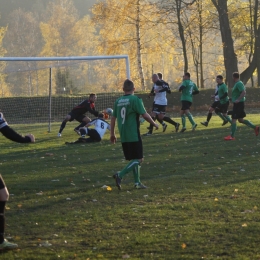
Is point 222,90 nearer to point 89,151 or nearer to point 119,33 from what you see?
point 89,151

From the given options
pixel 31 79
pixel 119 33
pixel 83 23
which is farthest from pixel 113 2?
pixel 83 23

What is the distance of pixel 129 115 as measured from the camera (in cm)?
980

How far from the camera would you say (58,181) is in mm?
11039

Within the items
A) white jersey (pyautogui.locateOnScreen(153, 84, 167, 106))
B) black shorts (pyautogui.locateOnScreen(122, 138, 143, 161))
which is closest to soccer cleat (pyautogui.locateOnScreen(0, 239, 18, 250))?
black shorts (pyautogui.locateOnScreen(122, 138, 143, 161))

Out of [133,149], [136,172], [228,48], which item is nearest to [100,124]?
[136,172]

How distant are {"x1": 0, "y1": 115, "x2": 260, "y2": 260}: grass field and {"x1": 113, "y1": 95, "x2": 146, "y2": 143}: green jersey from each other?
885 mm

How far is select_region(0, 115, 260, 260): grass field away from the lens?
6434mm

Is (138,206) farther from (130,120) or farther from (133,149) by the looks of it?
(130,120)

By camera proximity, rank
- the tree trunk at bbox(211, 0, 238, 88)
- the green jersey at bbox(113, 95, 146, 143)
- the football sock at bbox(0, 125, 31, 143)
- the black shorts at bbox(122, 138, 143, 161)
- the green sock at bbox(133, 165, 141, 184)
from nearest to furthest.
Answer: the football sock at bbox(0, 125, 31, 143) < the green jersey at bbox(113, 95, 146, 143) < the black shorts at bbox(122, 138, 143, 161) < the green sock at bbox(133, 165, 141, 184) < the tree trunk at bbox(211, 0, 238, 88)

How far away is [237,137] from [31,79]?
20844 mm

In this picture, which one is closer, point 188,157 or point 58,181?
point 58,181

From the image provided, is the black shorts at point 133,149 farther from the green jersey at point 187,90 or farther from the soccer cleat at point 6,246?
the green jersey at point 187,90

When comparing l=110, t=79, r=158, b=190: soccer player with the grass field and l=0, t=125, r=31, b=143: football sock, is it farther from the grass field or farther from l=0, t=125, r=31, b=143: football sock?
l=0, t=125, r=31, b=143: football sock

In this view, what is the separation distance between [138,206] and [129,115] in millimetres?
1784
